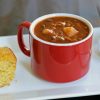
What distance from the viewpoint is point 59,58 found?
18.6 inches

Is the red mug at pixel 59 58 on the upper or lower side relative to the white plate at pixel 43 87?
upper

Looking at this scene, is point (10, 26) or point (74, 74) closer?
point (74, 74)

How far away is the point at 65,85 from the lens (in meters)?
0.50

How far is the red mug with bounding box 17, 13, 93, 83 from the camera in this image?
467mm

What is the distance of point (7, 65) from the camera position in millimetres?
531

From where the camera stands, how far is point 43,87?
0.49 metres

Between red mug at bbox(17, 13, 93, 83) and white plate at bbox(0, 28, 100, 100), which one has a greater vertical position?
red mug at bbox(17, 13, 93, 83)

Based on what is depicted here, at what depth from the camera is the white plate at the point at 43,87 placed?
474 millimetres

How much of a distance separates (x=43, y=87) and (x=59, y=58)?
61 mm

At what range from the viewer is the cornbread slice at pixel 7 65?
1.65 ft

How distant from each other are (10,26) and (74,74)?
464 mm

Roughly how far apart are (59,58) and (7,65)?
113 mm

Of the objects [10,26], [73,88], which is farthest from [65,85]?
[10,26]

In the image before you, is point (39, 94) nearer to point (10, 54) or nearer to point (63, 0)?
point (10, 54)
